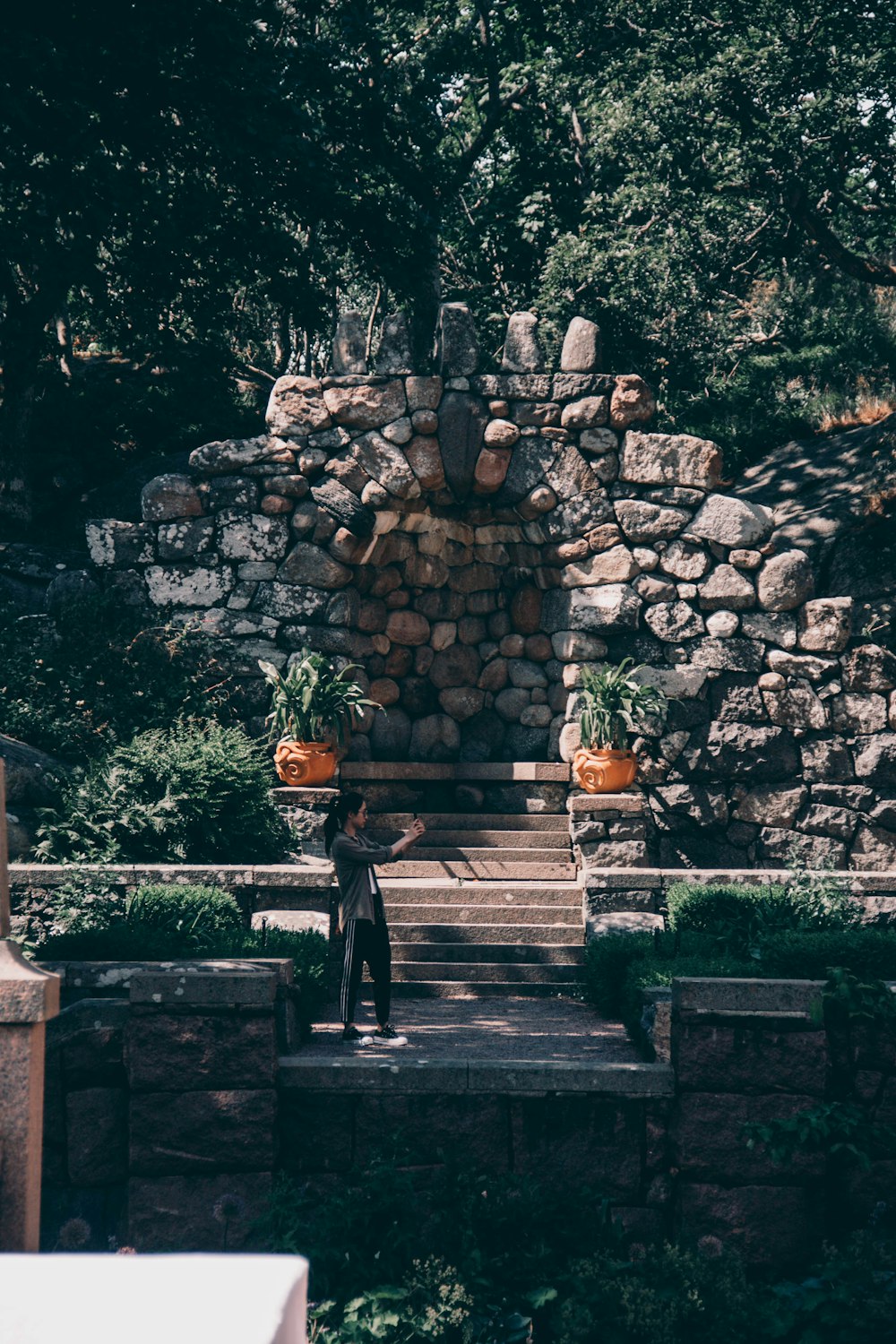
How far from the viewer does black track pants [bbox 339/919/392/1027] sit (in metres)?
6.66

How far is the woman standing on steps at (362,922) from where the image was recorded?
21.9 feet

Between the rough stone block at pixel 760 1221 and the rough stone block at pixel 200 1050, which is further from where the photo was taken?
the rough stone block at pixel 200 1050

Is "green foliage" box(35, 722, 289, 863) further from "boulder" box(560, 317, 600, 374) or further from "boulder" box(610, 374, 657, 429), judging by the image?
"boulder" box(560, 317, 600, 374)

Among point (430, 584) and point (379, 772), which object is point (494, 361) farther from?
point (379, 772)

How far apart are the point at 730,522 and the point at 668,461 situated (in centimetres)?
75

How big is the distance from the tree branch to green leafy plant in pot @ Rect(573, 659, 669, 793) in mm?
5680

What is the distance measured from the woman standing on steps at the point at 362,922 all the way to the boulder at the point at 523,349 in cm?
572

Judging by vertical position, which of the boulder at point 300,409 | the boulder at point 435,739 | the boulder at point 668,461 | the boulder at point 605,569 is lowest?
the boulder at point 435,739

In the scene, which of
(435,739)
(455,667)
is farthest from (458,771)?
(455,667)

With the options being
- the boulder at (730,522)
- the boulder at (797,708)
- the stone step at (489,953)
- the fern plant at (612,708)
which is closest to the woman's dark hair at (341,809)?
the stone step at (489,953)

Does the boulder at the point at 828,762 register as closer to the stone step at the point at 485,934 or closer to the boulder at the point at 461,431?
the stone step at the point at 485,934

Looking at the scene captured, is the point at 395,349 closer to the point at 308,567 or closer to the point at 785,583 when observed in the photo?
the point at 308,567

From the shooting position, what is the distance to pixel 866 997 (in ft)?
17.8

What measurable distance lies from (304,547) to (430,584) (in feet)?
4.90
